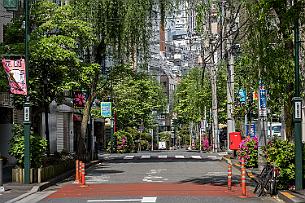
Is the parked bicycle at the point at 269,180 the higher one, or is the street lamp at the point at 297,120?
the street lamp at the point at 297,120

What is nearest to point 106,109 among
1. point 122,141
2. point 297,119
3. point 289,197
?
point 122,141

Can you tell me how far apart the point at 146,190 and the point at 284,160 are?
16.2 feet

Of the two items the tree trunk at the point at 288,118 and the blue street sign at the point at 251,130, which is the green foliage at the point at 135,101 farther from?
the tree trunk at the point at 288,118

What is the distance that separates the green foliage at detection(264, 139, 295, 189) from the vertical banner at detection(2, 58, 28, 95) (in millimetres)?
9089

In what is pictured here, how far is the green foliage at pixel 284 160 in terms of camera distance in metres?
18.4

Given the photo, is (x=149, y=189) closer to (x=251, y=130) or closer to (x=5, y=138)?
(x=5, y=138)

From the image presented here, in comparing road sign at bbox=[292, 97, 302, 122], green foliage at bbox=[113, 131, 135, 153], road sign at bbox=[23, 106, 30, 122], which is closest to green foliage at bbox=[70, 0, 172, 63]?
road sign at bbox=[23, 106, 30, 122]

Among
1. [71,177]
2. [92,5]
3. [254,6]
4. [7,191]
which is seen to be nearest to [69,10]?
[92,5]

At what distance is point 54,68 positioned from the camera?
87.7 feet

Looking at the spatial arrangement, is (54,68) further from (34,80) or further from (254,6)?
(254,6)

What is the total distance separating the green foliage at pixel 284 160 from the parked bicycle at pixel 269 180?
32cm

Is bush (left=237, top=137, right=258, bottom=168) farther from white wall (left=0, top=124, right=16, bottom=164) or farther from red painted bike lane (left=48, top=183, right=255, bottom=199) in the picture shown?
white wall (left=0, top=124, right=16, bottom=164)

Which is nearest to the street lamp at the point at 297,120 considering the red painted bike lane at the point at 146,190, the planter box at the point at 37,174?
the red painted bike lane at the point at 146,190

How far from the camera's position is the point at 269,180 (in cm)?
1828
